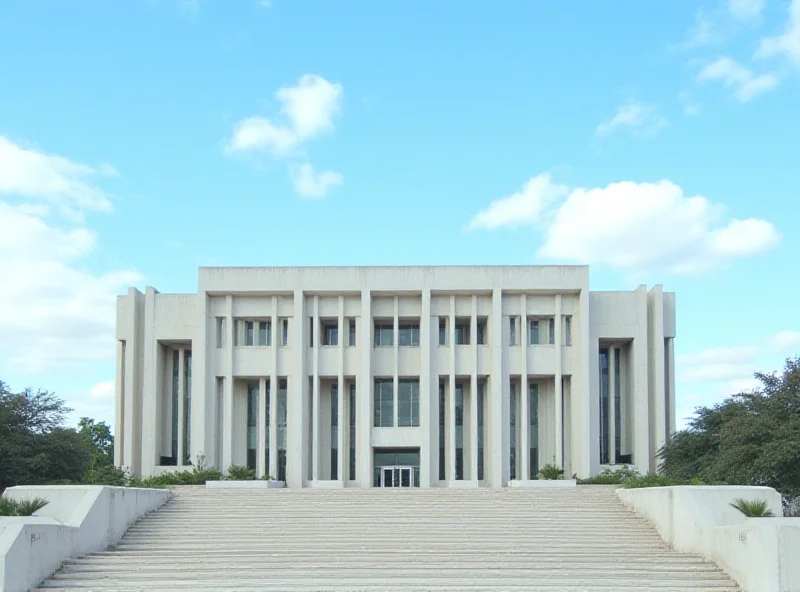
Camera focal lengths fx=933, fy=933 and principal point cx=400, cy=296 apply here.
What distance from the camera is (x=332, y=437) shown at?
4500 cm

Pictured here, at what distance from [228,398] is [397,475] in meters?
8.70

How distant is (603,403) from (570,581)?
2810 centimetres

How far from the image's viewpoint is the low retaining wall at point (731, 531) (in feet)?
54.6

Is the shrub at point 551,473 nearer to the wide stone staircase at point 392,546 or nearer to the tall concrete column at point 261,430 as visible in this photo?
the wide stone staircase at point 392,546

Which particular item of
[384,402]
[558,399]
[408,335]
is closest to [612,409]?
[558,399]

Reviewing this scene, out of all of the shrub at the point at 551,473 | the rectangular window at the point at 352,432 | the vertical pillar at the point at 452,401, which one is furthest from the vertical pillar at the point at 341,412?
the shrub at the point at 551,473

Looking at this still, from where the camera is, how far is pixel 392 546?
70.8ft

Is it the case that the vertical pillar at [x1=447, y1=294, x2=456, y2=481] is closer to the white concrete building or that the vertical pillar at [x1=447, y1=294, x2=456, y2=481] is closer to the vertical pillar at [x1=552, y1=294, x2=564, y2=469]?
the white concrete building

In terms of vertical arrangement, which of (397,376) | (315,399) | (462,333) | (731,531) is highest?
(462,333)

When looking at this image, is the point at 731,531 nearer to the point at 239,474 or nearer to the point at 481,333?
the point at 239,474

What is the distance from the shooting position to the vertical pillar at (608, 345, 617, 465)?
4428 centimetres

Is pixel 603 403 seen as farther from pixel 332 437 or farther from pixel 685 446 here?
pixel 332 437

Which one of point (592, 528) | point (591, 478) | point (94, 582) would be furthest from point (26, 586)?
point (591, 478)

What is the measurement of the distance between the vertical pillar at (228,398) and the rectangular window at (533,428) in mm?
14117
